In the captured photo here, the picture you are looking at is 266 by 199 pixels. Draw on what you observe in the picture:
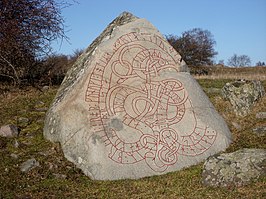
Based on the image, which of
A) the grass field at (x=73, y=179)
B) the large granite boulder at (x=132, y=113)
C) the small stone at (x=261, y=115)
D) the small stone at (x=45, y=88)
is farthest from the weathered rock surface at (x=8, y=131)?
the small stone at (x=261, y=115)

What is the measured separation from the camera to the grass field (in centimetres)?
607

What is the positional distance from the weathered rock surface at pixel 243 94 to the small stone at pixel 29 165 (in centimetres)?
547

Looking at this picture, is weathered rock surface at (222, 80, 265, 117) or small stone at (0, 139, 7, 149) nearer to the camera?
small stone at (0, 139, 7, 149)

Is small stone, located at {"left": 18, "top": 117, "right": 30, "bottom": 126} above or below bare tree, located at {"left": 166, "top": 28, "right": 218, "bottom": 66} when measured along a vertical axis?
below

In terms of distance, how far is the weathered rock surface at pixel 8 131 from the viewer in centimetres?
870

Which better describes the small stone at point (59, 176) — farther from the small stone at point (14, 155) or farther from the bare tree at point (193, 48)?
the bare tree at point (193, 48)

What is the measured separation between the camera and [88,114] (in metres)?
7.79

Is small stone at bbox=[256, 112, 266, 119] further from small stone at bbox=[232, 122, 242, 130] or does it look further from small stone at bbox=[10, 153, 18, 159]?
small stone at bbox=[10, 153, 18, 159]

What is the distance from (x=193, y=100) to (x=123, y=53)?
1.96m

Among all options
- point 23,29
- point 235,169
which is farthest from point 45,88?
point 235,169

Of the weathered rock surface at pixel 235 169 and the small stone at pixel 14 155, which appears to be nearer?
the weathered rock surface at pixel 235 169

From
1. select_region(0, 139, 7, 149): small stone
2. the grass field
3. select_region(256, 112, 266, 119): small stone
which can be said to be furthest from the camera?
select_region(256, 112, 266, 119): small stone

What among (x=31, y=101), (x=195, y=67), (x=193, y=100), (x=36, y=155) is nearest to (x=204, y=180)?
(x=193, y=100)

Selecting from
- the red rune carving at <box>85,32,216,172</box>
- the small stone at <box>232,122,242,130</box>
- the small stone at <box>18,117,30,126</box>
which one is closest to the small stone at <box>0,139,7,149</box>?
the small stone at <box>18,117,30,126</box>
